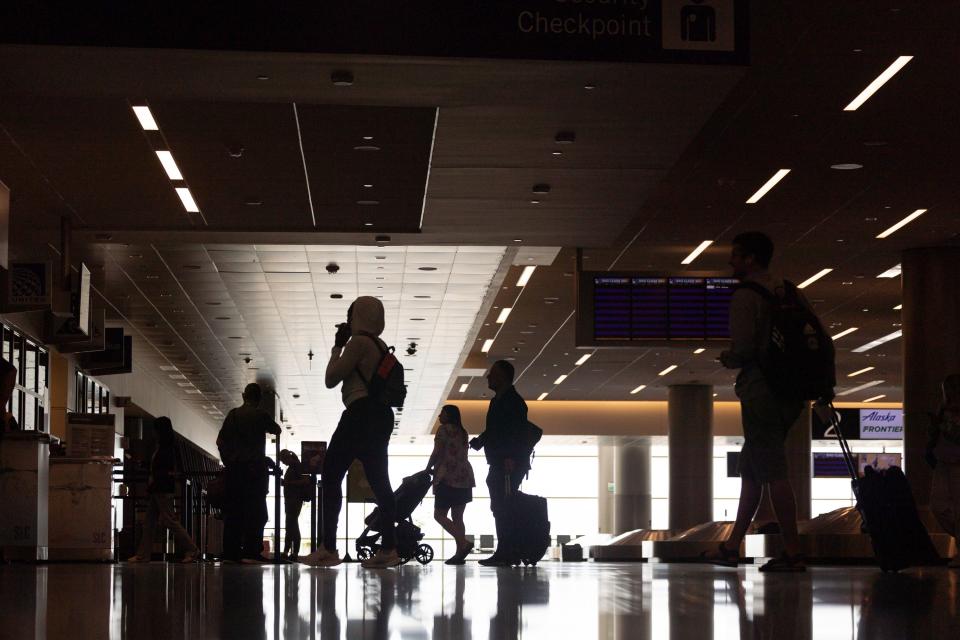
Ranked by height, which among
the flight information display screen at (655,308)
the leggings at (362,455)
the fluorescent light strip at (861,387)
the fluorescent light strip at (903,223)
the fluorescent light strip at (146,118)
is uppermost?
the fluorescent light strip at (146,118)

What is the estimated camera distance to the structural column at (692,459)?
3331 cm

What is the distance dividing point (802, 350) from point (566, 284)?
1460 centimetres

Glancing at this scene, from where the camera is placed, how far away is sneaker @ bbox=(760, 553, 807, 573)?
6609 mm

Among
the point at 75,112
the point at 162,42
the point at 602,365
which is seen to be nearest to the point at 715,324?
the point at 75,112

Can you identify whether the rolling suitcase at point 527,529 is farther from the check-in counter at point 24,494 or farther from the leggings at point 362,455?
the check-in counter at point 24,494

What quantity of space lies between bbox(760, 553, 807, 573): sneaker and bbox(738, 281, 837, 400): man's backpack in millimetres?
873

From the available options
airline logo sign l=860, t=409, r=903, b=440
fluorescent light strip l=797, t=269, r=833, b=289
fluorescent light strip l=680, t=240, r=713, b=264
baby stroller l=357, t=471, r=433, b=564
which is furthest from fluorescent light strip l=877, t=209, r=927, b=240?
airline logo sign l=860, t=409, r=903, b=440

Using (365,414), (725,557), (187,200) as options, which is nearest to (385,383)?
(365,414)

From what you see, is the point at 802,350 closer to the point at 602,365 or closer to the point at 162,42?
the point at 162,42

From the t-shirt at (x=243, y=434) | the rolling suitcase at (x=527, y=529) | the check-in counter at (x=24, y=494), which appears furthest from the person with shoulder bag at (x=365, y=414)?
the check-in counter at (x=24, y=494)

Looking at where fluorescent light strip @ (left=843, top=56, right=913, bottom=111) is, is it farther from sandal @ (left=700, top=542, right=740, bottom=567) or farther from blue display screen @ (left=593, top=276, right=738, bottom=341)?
blue display screen @ (left=593, top=276, right=738, bottom=341)

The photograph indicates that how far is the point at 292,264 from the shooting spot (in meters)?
18.2

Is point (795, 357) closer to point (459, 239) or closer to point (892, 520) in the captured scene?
point (892, 520)

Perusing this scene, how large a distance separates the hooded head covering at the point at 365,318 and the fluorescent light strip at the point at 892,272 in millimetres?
12732
